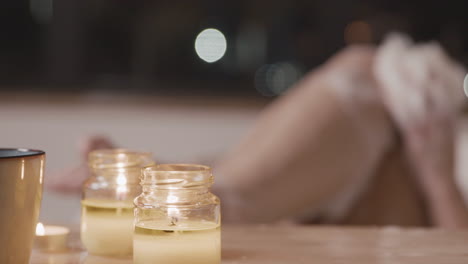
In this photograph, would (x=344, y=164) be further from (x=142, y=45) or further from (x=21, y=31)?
(x=21, y=31)

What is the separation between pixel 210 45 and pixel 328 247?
2.18m

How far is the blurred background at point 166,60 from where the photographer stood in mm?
2650

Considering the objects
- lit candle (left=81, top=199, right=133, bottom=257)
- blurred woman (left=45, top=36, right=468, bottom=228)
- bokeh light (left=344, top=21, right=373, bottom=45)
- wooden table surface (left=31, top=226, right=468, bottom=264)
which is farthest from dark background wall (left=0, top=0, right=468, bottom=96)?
lit candle (left=81, top=199, right=133, bottom=257)

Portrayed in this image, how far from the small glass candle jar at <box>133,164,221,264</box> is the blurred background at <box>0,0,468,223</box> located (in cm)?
208

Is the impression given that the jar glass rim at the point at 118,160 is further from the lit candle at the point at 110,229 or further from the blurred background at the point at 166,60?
the blurred background at the point at 166,60

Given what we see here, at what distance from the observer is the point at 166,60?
2.76m

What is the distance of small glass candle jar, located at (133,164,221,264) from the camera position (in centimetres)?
51

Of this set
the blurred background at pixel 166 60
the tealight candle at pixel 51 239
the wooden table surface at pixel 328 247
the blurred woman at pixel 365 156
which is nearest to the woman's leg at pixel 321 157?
the blurred woman at pixel 365 156

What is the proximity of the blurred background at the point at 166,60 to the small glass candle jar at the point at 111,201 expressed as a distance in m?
1.97

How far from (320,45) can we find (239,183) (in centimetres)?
152

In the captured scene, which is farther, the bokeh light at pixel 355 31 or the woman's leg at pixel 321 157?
the bokeh light at pixel 355 31

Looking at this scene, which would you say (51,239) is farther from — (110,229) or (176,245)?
(176,245)

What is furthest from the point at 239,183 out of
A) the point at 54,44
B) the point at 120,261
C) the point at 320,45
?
the point at 54,44

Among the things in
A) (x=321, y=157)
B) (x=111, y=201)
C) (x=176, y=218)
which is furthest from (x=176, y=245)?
(x=321, y=157)
